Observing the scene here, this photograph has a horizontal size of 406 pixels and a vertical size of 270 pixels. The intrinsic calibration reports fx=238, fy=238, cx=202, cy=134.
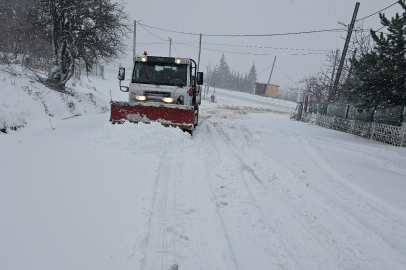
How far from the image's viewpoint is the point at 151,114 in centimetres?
748

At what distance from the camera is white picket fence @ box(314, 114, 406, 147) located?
10320 millimetres

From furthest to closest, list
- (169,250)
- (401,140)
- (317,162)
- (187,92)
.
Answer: (401,140), (187,92), (317,162), (169,250)

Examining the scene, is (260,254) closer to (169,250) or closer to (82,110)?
(169,250)

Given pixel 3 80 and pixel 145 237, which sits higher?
pixel 3 80

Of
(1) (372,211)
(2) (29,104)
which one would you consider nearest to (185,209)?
(1) (372,211)

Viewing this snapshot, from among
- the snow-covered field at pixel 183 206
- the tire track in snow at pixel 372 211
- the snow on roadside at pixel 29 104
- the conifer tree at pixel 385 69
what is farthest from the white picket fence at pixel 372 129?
the snow on roadside at pixel 29 104

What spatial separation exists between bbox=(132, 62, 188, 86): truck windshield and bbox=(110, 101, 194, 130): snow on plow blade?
129cm

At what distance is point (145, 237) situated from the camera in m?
2.70

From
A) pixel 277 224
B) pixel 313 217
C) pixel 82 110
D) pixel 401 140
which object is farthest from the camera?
pixel 82 110

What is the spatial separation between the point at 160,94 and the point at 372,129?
35.2 feet

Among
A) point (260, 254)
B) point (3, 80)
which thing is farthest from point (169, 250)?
point (3, 80)

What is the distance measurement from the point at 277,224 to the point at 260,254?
2.35 feet

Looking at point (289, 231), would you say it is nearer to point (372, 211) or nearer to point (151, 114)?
point (372, 211)

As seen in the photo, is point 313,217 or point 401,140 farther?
point 401,140
